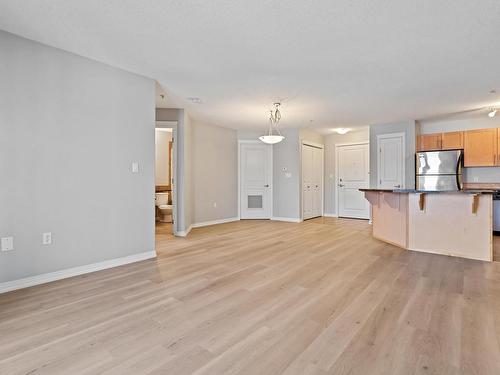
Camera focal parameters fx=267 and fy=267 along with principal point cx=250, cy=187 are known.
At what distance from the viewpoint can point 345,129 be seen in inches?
277

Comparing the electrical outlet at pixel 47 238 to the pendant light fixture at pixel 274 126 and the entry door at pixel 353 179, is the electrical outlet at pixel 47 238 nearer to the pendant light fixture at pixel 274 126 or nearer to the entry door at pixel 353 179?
the pendant light fixture at pixel 274 126

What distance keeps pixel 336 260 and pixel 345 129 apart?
449 cm

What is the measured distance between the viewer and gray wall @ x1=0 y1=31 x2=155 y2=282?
2.63 m

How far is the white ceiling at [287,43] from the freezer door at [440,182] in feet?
5.86

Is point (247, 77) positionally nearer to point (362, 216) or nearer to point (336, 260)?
point (336, 260)

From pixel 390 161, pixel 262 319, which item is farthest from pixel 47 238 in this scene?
pixel 390 161

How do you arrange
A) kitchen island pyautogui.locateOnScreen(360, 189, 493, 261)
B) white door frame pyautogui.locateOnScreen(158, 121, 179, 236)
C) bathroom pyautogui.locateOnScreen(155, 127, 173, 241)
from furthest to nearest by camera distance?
bathroom pyautogui.locateOnScreen(155, 127, 173, 241)
white door frame pyautogui.locateOnScreen(158, 121, 179, 236)
kitchen island pyautogui.locateOnScreen(360, 189, 493, 261)

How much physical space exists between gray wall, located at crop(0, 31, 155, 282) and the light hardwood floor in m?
0.38

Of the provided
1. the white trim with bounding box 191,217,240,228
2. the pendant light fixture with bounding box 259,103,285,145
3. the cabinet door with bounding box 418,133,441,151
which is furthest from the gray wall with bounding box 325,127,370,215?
the white trim with bounding box 191,217,240,228

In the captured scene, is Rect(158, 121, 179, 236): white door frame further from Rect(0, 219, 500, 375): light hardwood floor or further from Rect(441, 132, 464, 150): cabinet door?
Rect(441, 132, 464, 150): cabinet door

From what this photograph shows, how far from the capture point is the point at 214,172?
669 cm

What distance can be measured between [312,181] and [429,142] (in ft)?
9.54

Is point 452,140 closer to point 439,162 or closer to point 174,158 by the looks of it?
point 439,162

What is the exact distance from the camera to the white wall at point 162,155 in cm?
770
